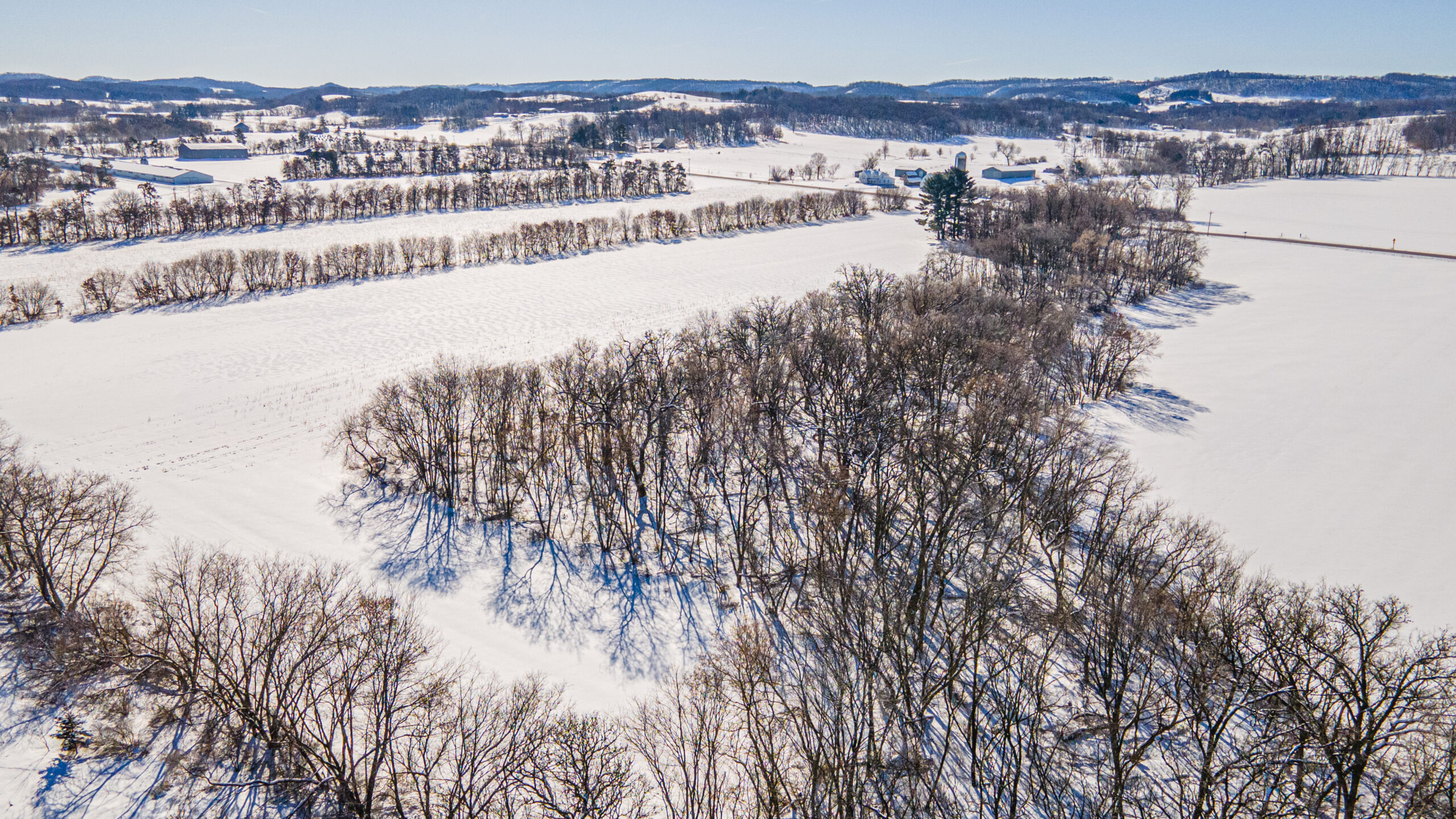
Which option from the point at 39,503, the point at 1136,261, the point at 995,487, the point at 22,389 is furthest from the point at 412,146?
the point at 995,487

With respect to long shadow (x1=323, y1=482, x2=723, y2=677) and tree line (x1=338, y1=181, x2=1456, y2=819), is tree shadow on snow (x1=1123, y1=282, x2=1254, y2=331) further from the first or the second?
long shadow (x1=323, y1=482, x2=723, y2=677)

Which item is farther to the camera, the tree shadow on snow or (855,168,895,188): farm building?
(855,168,895,188): farm building

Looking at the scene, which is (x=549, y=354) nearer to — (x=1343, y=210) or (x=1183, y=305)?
(x=1183, y=305)

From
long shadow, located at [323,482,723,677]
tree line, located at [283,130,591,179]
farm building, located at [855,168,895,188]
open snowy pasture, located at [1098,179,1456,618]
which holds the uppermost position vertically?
tree line, located at [283,130,591,179]

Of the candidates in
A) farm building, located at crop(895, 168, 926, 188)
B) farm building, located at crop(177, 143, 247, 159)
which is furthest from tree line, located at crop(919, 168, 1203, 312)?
farm building, located at crop(177, 143, 247, 159)

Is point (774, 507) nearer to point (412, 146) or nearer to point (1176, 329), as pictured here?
point (1176, 329)

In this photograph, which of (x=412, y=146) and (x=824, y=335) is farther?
(x=412, y=146)

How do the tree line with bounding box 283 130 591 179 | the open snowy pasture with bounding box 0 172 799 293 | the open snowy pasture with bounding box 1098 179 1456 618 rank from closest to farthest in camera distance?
the open snowy pasture with bounding box 1098 179 1456 618
the open snowy pasture with bounding box 0 172 799 293
the tree line with bounding box 283 130 591 179

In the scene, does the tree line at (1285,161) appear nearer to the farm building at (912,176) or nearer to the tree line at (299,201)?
the farm building at (912,176)
